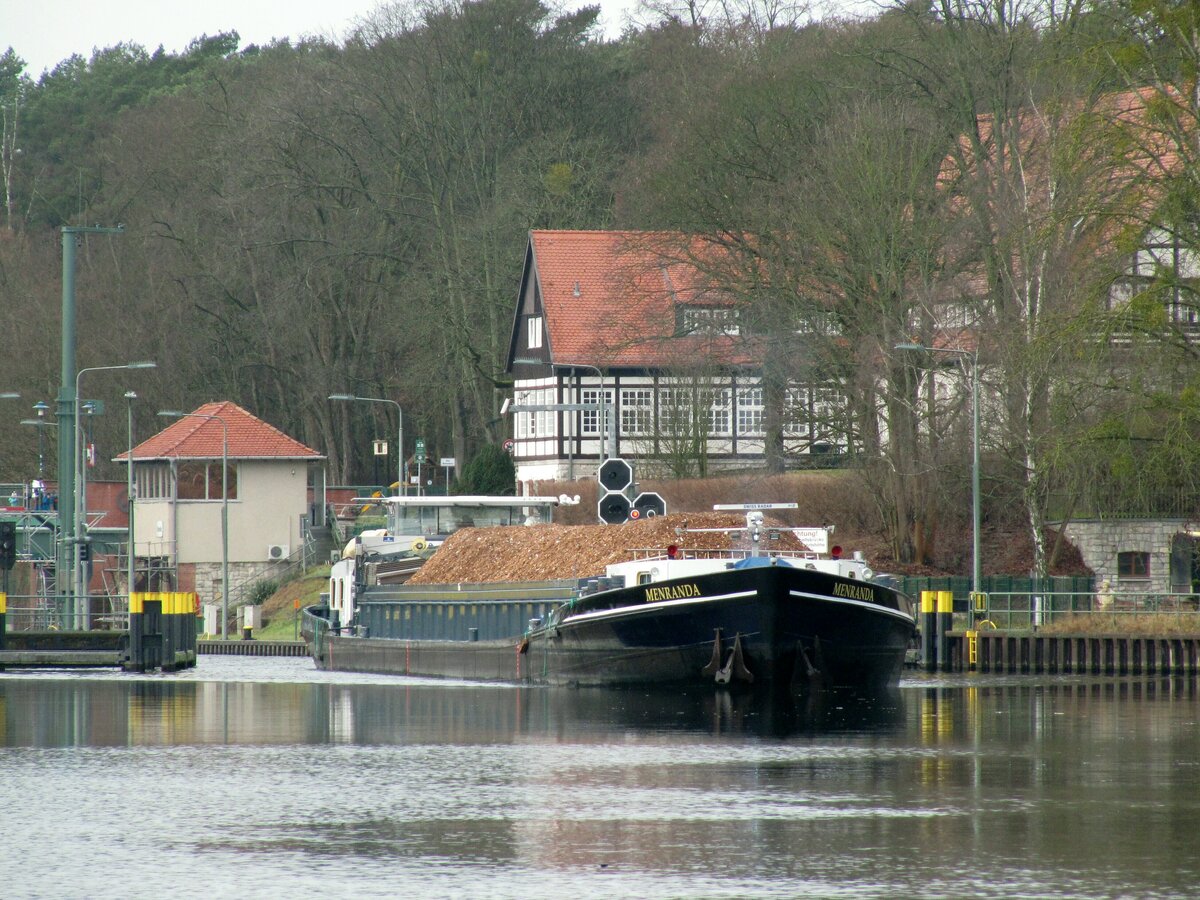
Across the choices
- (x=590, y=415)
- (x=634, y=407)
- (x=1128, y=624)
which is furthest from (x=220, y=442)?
(x=1128, y=624)

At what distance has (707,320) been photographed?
193ft

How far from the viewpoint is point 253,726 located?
1168 inches

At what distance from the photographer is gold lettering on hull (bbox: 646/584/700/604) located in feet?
106

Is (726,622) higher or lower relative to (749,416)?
lower

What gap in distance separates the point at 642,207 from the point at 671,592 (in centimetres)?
3796

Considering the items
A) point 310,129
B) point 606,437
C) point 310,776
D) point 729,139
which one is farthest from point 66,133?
point 310,776

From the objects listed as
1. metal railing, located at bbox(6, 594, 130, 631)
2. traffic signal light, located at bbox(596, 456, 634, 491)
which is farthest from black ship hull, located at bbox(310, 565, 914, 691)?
metal railing, located at bbox(6, 594, 130, 631)

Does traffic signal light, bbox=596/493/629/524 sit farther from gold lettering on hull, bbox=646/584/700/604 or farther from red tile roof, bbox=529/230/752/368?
red tile roof, bbox=529/230/752/368

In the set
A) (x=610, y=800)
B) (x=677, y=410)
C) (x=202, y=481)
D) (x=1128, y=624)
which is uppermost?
(x=677, y=410)

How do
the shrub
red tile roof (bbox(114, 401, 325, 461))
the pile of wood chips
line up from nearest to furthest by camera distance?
1. the pile of wood chips
2. the shrub
3. red tile roof (bbox(114, 401, 325, 461))

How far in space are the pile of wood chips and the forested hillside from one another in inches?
337

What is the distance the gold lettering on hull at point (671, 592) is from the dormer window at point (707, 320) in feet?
84.4

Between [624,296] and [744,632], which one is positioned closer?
[744,632]

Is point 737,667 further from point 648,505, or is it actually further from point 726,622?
point 648,505
